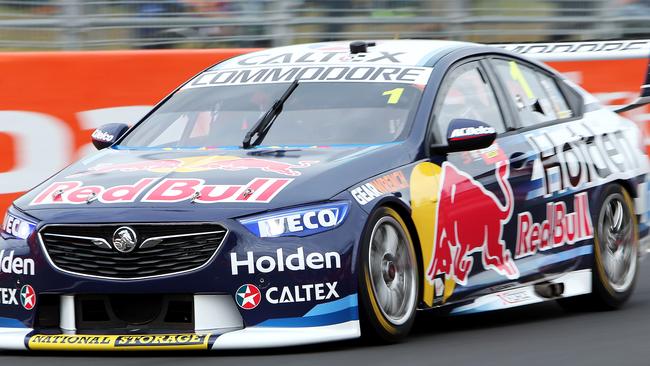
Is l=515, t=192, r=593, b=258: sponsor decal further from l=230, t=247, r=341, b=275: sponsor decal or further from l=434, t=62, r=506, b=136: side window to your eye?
l=230, t=247, r=341, b=275: sponsor decal

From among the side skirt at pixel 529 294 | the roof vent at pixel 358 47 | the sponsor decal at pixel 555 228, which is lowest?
the side skirt at pixel 529 294

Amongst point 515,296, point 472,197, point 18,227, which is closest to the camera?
point 18,227

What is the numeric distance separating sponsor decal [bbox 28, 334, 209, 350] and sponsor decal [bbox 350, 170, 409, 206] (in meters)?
0.91

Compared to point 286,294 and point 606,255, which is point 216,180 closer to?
point 286,294

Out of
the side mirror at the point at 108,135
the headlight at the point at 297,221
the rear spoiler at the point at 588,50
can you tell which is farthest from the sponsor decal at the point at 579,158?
the rear spoiler at the point at 588,50

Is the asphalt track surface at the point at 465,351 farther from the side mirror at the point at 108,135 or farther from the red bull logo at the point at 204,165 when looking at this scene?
the side mirror at the point at 108,135

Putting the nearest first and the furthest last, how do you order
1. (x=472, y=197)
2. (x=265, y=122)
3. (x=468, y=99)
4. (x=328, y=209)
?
1. (x=328, y=209)
2. (x=472, y=197)
3. (x=265, y=122)
4. (x=468, y=99)

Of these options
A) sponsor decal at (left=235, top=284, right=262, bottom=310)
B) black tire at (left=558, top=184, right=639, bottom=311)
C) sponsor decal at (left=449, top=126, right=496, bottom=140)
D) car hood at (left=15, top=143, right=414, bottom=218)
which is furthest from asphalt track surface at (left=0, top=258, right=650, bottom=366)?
sponsor decal at (left=449, top=126, right=496, bottom=140)

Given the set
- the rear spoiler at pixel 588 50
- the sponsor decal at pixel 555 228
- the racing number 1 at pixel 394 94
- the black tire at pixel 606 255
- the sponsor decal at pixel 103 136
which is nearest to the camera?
the racing number 1 at pixel 394 94

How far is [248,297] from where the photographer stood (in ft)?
20.7

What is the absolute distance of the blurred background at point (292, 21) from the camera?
11203 mm

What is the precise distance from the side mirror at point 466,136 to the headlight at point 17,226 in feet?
6.47

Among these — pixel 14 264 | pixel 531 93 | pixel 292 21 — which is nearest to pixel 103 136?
pixel 14 264

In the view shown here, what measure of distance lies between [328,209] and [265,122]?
4.09 ft
